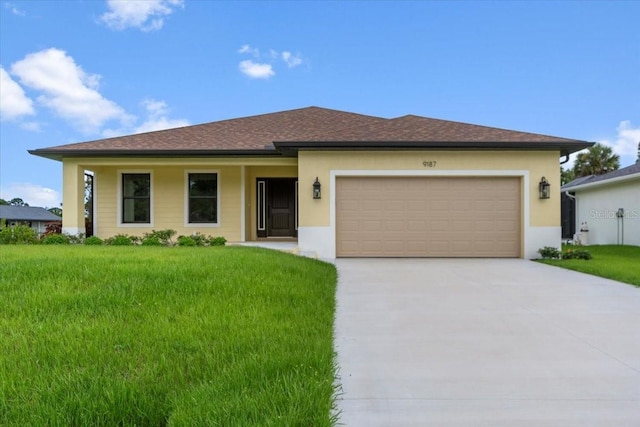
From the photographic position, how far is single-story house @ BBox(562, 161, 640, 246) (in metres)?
14.4

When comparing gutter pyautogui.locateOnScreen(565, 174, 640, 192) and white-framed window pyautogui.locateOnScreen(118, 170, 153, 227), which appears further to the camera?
gutter pyautogui.locateOnScreen(565, 174, 640, 192)

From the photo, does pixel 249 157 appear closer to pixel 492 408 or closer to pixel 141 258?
pixel 141 258

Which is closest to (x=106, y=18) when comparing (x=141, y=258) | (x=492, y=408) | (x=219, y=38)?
(x=219, y=38)

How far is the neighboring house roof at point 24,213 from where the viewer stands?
38.1 m

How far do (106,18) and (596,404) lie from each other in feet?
55.9

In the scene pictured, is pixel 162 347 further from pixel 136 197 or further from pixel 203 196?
pixel 136 197

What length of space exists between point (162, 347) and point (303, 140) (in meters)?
7.74

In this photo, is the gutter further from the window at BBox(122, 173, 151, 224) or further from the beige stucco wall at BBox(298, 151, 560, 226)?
the window at BBox(122, 173, 151, 224)

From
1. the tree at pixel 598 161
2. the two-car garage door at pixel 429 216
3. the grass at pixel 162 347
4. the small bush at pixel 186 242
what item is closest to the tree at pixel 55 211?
the small bush at pixel 186 242

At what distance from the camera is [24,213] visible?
133 ft

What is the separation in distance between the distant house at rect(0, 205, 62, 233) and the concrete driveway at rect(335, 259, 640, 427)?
43253 mm

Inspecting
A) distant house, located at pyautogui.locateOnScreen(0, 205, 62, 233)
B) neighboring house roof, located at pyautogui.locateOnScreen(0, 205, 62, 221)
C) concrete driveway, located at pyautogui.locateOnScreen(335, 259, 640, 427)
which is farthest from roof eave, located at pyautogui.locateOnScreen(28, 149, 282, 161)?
neighboring house roof, located at pyautogui.locateOnScreen(0, 205, 62, 221)

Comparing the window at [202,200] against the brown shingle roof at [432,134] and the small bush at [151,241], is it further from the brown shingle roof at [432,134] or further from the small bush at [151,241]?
the brown shingle roof at [432,134]

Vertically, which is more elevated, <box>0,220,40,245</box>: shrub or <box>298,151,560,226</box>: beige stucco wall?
<box>298,151,560,226</box>: beige stucco wall
